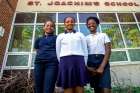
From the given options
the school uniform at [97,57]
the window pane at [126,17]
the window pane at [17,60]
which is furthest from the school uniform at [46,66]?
the window pane at [126,17]

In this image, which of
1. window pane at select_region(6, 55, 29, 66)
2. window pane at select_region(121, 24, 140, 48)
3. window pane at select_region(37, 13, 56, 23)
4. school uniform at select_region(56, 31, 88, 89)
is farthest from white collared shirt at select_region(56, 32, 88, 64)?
window pane at select_region(37, 13, 56, 23)

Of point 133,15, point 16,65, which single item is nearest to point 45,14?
point 16,65

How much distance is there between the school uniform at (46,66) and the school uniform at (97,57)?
1.88 feet

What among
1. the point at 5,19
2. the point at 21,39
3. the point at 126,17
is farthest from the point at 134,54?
the point at 5,19

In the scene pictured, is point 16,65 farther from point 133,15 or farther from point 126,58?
point 133,15

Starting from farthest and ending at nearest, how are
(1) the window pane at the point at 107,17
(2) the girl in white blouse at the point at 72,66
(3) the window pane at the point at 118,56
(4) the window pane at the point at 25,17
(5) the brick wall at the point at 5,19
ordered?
(1) the window pane at the point at 107,17, (4) the window pane at the point at 25,17, (3) the window pane at the point at 118,56, (5) the brick wall at the point at 5,19, (2) the girl in white blouse at the point at 72,66

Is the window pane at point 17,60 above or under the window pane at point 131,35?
under

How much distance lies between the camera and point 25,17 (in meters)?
10.9

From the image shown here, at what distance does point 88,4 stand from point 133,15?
181 cm

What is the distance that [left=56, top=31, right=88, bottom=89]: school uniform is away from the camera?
430cm

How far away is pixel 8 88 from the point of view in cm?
795

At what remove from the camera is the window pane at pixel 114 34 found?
33.6 feet

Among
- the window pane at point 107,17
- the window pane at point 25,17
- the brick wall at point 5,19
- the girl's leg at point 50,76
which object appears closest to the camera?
the girl's leg at point 50,76

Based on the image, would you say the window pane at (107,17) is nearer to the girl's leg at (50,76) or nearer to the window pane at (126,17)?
the window pane at (126,17)
